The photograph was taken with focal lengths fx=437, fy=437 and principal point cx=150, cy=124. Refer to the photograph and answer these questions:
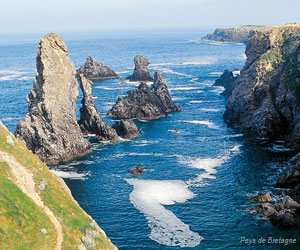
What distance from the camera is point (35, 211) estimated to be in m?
47.4

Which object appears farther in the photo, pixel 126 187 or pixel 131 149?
pixel 131 149

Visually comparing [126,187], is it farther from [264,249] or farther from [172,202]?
[264,249]

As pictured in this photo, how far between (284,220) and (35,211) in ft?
119

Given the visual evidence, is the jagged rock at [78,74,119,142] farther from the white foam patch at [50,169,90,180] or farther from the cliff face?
the cliff face

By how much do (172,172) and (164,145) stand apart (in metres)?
20.0

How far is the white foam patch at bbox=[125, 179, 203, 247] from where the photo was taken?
204 feet

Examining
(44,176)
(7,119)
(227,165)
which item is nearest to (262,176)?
(227,165)

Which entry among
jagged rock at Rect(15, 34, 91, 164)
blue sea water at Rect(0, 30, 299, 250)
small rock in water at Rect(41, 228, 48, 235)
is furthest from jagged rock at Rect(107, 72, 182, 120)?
small rock in water at Rect(41, 228, 48, 235)

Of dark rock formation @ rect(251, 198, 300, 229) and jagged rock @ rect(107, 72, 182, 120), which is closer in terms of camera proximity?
dark rock formation @ rect(251, 198, 300, 229)

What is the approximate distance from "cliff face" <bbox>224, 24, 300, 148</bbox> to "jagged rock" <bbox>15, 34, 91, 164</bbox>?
46.7 m

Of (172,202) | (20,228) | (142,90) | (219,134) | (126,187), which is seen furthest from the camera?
(142,90)

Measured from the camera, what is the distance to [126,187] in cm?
8181

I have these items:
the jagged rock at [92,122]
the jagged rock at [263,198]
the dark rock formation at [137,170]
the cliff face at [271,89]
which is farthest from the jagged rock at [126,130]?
the jagged rock at [263,198]

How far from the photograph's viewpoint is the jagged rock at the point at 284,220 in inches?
2504
